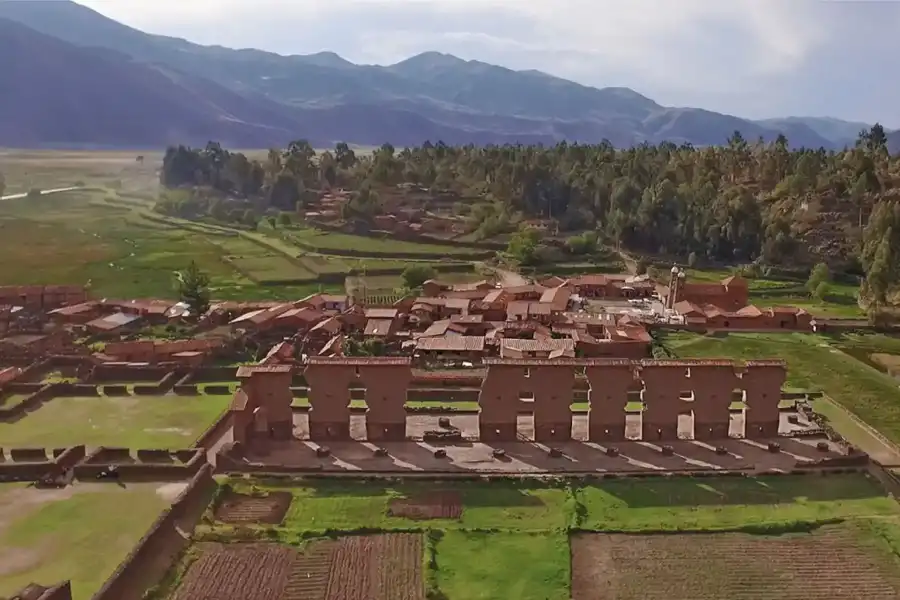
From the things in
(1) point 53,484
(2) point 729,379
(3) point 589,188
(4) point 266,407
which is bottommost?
(1) point 53,484

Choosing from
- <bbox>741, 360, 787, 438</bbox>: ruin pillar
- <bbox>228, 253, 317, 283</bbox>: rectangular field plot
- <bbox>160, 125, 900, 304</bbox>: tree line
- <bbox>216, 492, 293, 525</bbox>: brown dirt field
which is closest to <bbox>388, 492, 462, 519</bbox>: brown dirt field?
<bbox>216, 492, 293, 525</bbox>: brown dirt field

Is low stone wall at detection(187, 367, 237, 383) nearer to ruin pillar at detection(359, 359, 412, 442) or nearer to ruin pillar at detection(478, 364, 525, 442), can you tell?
ruin pillar at detection(359, 359, 412, 442)

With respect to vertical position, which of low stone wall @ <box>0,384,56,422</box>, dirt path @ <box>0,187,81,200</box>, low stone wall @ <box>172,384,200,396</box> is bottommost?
low stone wall @ <box>0,384,56,422</box>

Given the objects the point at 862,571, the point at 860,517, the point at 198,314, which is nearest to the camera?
the point at 862,571

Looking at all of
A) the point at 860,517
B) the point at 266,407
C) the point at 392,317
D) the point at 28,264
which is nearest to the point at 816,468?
the point at 860,517

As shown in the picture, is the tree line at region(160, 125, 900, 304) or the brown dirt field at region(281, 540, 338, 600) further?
the tree line at region(160, 125, 900, 304)

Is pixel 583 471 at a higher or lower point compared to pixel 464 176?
lower

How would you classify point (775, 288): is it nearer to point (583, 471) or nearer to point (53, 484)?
point (583, 471)
